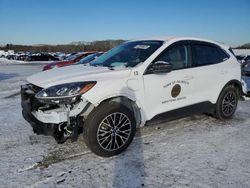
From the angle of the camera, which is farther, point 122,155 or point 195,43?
point 195,43

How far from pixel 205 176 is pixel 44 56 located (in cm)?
4444

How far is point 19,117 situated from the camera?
5.68 meters

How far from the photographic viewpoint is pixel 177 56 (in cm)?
447

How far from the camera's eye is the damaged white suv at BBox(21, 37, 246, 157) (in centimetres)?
347

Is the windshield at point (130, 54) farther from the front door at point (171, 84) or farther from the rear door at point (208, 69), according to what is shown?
the rear door at point (208, 69)

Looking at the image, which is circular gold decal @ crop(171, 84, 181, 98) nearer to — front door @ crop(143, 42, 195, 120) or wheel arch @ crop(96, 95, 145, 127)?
front door @ crop(143, 42, 195, 120)

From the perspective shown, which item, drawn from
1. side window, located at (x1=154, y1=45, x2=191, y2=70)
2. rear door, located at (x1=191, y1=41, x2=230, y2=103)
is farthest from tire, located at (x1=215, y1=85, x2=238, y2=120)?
side window, located at (x1=154, y1=45, x2=191, y2=70)

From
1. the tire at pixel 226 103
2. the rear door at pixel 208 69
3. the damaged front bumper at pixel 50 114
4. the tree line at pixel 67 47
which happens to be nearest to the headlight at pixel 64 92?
the damaged front bumper at pixel 50 114

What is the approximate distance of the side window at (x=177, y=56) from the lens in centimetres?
426

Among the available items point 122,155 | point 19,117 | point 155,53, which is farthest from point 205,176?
point 19,117

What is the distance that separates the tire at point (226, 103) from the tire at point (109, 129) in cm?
228

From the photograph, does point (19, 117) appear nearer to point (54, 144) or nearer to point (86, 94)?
point (54, 144)

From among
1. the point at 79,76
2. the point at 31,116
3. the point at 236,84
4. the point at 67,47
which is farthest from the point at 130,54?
the point at 67,47

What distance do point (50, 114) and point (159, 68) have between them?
176 centimetres
